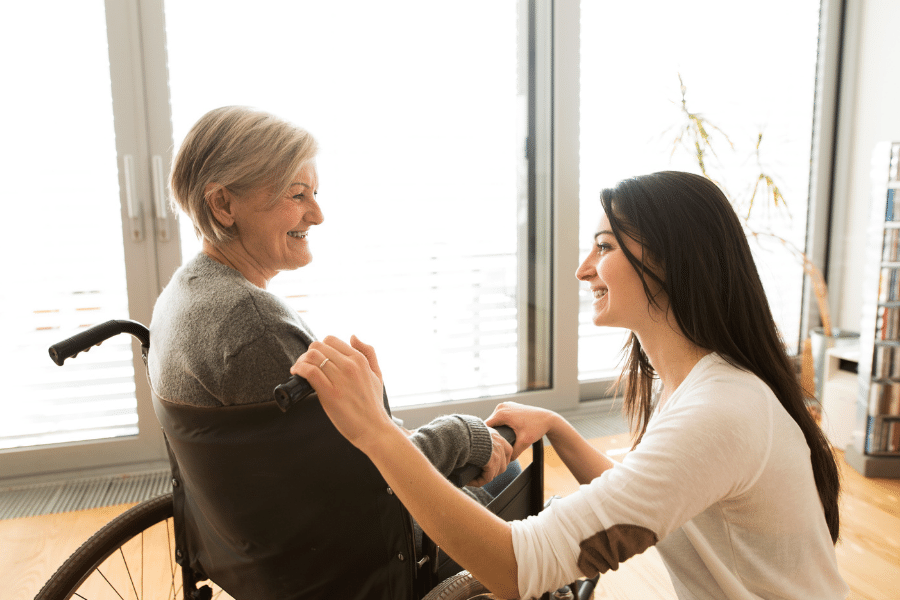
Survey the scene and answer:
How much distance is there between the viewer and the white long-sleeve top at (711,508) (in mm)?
742

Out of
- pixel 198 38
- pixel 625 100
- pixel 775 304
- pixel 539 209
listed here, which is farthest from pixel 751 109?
pixel 198 38

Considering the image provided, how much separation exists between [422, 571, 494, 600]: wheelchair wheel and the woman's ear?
0.72 meters

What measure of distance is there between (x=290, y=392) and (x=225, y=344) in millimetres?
258

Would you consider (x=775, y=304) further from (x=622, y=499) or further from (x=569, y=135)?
(x=622, y=499)

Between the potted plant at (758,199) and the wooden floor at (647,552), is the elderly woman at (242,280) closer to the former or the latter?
the wooden floor at (647,552)

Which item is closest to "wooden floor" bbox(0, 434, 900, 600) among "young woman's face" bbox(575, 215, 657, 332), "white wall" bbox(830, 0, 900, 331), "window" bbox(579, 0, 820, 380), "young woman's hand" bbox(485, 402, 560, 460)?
"young woman's hand" bbox(485, 402, 560, 460)

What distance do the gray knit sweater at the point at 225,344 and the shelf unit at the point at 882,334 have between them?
77.2 inches

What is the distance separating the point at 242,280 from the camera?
0.96 metres

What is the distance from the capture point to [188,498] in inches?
40.1

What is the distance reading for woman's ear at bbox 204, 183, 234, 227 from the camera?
1.11 meters

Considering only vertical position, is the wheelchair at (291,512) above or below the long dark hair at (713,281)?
below

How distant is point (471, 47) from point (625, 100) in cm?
75

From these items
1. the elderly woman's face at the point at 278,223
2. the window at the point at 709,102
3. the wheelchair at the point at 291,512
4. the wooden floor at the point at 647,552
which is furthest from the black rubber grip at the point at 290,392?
the window at the point at 709,102

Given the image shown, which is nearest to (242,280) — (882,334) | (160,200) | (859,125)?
(160,200)
